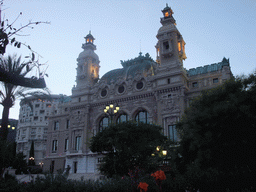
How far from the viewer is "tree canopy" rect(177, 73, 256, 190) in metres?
17.3

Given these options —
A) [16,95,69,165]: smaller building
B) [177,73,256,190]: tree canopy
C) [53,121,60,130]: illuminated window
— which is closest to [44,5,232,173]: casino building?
[53,121,60,130]: illuminated window

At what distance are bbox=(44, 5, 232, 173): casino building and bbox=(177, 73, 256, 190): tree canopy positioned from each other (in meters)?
17.3

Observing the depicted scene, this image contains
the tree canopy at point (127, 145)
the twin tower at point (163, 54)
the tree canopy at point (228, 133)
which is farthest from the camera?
the twin tower at point (163, 54)

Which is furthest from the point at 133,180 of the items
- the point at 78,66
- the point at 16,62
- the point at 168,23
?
the point at 78,66

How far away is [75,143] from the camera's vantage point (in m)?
46.9

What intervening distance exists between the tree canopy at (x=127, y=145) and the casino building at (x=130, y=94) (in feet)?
30.6

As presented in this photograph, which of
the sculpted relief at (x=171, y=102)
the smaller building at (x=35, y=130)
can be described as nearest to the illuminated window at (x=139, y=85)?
the sculpted relief at (x=171, y=102)

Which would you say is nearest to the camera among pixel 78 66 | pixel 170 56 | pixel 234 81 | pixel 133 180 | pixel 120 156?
pixel 133 180

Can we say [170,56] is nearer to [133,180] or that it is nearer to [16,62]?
[16,62]

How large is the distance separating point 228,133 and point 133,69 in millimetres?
31656

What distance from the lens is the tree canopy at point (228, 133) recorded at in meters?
17.3

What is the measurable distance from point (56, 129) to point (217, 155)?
4214 centimetres

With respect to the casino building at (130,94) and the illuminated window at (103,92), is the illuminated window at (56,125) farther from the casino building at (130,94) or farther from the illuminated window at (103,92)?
the illuminated window at (103,92)

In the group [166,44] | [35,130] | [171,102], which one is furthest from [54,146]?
[35,130]
